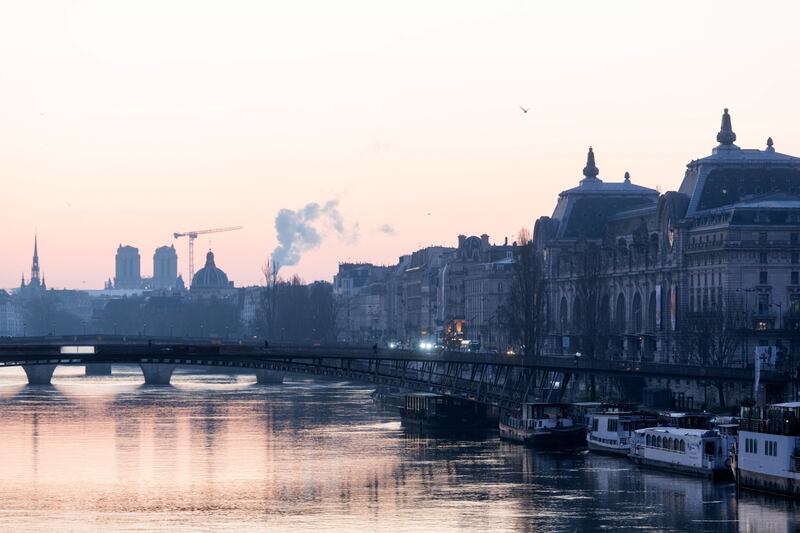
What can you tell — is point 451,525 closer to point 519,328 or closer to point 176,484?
point 176,484

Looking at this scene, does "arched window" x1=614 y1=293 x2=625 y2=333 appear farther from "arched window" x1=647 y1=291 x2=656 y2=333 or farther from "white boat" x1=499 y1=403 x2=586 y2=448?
"white boat" x1=499 y1=403 x2=586 y2=448

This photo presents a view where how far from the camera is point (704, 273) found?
536ft

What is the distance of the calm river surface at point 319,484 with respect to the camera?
86.5 meters

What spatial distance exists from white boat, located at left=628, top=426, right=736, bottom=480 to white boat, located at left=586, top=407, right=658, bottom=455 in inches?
167

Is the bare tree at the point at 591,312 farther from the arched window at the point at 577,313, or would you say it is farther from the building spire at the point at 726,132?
the building spire at the point at 726,132

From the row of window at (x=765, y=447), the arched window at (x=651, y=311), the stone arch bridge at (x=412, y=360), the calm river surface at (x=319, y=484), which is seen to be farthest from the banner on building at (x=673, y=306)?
the row of window at (x=765, y=447)

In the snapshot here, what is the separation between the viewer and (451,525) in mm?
85438

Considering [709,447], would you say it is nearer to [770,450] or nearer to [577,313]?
[770,450]

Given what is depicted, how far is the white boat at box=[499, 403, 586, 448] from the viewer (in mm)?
120688

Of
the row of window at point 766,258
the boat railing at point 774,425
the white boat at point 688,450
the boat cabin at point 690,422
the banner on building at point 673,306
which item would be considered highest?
the row of window at point 766,258

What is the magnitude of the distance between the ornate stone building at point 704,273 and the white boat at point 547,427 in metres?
21.7

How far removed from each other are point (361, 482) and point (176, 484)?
29.9ft

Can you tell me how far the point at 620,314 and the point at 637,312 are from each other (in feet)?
14.4

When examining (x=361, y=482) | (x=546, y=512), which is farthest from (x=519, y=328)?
(x=546, y=512)
